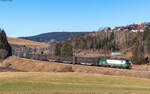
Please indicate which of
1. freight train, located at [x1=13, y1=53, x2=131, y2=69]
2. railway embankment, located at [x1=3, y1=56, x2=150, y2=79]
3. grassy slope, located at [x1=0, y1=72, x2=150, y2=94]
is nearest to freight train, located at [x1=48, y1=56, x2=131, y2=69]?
freight train, located at [x1=13, y1=53, x2=131, y2=69]

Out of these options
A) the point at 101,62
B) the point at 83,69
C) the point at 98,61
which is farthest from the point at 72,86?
the point at 98,61

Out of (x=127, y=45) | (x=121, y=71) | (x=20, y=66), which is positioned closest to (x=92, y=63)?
(x=121, y=71)

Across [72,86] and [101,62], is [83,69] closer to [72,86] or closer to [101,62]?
[101,62]

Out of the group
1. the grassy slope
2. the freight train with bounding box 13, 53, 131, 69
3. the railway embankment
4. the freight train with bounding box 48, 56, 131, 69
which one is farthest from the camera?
the freight train with bounding box 13, 53, 131, 69

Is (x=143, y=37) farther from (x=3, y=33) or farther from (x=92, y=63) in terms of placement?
(x=3, y=33)

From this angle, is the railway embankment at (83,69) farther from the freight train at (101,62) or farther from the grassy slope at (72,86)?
the grassy slope at (72,86)

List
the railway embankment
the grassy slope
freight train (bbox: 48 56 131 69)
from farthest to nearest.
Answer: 1. freight train (bbox: 48 56 131 69)
2. the railway embankment
3. the grassy slope

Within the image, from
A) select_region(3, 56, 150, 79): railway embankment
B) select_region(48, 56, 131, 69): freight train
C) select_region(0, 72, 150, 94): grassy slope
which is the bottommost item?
select_region(3, 56, 150, 79): railway embankment

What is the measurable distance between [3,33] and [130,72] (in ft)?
477

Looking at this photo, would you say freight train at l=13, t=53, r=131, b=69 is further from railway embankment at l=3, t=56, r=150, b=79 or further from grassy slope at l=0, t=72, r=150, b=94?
grassy slope at l=0, t=72, r=150, b=94

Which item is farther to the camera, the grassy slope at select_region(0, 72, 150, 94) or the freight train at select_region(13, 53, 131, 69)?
the freight train at select_region(13, 53, 131, 69)

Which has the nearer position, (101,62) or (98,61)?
(101,62)

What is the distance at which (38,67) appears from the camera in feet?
401

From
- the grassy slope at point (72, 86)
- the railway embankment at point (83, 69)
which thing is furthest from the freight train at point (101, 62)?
the grassy slope at point (72, 86)
